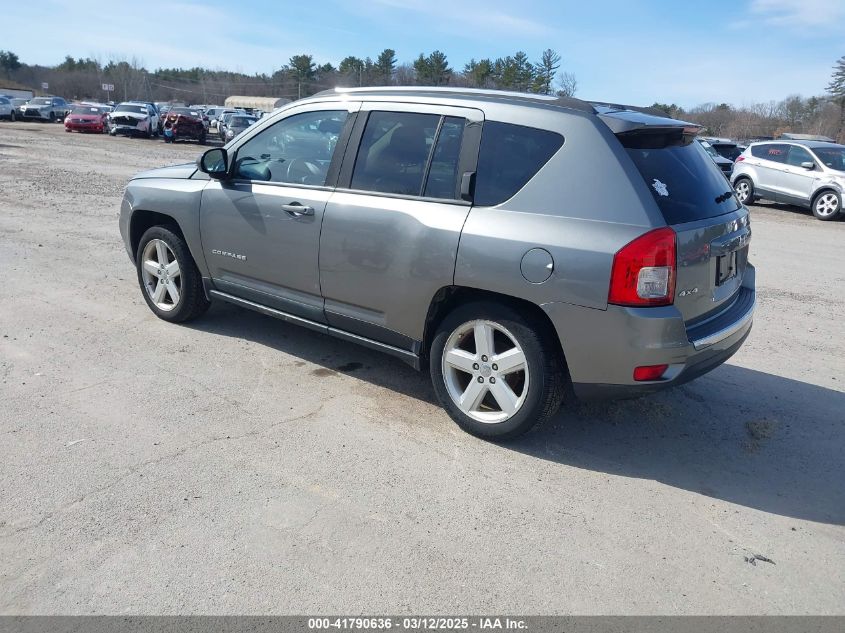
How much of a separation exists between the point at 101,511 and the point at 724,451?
3.44m

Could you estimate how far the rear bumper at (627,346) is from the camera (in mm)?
3477

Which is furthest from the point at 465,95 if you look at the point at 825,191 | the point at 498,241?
the point at 825,191

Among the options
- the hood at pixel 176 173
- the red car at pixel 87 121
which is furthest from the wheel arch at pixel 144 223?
the red car at pixel 87 121

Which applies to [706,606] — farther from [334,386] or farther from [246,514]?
[334,386]

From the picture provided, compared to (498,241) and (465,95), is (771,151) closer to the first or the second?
(465,95)

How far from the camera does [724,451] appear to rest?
412cm

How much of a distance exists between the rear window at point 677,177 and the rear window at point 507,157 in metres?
0.43

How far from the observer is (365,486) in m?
3.54

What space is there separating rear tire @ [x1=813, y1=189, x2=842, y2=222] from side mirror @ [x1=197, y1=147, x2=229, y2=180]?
49.8 ft

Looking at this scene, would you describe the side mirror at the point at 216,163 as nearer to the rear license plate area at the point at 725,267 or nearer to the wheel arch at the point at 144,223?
the wheel arch at the point at 144,223

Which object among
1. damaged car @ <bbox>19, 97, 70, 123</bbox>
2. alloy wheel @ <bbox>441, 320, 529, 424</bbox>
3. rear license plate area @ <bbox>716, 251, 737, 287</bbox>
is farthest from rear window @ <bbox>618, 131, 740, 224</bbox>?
damaged car @ <bbox>19, 97, 70, 123</bbox>

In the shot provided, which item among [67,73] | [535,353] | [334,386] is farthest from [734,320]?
[67,73]

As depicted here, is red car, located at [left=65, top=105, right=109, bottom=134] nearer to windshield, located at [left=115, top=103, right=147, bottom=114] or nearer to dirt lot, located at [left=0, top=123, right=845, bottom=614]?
windshield, located at [left=115, top=103, right=147, bottom=114]

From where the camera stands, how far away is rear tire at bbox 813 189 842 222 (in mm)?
15703
